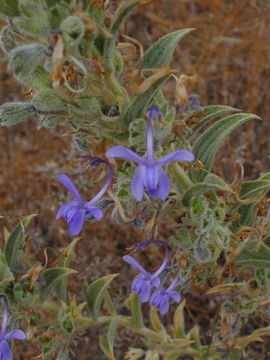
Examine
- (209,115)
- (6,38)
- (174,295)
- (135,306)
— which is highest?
(6,38)

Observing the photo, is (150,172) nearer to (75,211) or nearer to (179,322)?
(75,211)

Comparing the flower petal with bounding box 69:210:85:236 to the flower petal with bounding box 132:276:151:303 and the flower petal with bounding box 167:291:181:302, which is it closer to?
the flower petal with bounding box 132:276:151:303

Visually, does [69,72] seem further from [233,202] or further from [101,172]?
[233,202]

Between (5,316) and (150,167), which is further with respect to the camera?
(5,316)

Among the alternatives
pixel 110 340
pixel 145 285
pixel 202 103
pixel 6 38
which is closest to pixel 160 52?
pixel 6 38

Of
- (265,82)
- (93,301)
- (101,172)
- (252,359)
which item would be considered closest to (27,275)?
(93,301)
